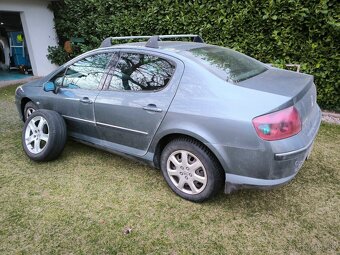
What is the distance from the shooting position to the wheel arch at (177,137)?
2607 mm

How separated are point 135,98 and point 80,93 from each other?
0.91 meters

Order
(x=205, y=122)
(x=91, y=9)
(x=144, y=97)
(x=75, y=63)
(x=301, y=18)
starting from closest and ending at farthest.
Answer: (x=205, y=122) → (x=144, y=97) → (x=75, y=63) → (x=301, y=18) → (x=91, y=9)

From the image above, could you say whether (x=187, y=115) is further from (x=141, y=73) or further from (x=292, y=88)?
(x=292, y=88)

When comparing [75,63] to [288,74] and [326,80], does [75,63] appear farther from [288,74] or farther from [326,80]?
[326,80]

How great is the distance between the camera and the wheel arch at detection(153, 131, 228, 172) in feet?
8.55

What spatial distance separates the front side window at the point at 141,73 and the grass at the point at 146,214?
1.08 metres

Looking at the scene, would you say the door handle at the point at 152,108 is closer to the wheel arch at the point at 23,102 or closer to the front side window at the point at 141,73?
the front side window at the point at 141,73

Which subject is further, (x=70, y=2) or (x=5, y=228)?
(x=70, y=2)

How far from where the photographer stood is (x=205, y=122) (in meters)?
2.59

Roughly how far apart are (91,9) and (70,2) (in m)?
0.85

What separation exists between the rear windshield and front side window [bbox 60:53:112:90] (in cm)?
109

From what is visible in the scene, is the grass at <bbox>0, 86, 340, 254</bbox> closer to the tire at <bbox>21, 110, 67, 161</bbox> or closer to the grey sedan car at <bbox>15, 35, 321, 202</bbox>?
the tire at <bbox>21, 110, 67, 161</bbox>

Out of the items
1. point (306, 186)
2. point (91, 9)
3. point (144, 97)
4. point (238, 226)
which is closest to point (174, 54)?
point (144, 97)

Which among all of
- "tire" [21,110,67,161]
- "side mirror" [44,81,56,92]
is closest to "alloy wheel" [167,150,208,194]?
"tire" [21,110,67,161]
